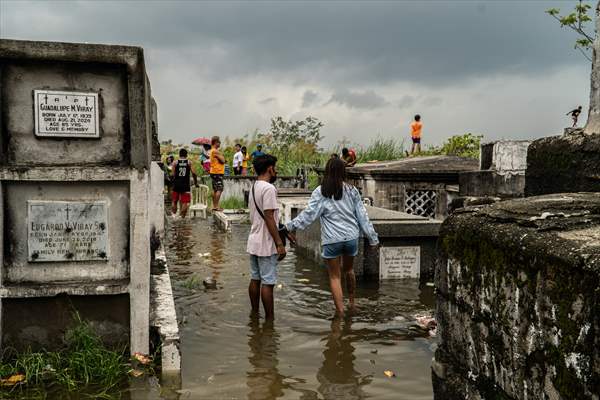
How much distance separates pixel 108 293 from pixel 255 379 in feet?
4.44

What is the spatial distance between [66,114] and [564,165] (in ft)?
12.0

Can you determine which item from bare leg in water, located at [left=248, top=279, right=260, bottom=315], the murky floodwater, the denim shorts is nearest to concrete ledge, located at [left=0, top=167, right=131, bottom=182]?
the murky floodwater

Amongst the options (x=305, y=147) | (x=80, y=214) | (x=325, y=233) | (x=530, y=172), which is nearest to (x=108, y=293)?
(x=80, y=214)

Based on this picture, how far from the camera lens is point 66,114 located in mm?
4910

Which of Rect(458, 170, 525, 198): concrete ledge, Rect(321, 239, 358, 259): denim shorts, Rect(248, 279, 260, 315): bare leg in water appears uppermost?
Rect(458, 170, 525, 198): concrete ledge

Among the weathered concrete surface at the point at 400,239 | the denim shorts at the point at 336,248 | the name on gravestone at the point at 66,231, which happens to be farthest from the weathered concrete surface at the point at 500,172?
the name on gravestone at the point at 66,231

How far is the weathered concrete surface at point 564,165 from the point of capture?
3320 millimetres

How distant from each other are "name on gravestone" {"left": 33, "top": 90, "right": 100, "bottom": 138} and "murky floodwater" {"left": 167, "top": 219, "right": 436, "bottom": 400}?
6.88ft

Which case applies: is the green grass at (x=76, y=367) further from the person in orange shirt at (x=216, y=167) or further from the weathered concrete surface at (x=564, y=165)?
the person in orange shirt at (x=216, y=167)

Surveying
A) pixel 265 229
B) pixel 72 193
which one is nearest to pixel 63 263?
pixel 72 193

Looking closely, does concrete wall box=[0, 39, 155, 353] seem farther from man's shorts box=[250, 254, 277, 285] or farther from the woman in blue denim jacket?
the woman in blue denim jacket

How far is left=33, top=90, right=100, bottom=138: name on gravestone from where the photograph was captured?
4.86 meters

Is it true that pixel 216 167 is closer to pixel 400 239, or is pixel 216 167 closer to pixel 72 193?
pixel 400 239

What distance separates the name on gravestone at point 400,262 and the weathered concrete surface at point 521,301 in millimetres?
5571
